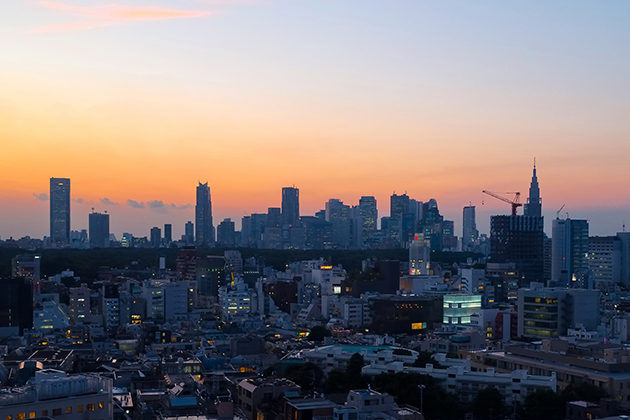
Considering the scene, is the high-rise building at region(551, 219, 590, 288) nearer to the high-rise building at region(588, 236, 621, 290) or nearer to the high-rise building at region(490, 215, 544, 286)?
the high-rise building at region(588, 236, 621, 290)

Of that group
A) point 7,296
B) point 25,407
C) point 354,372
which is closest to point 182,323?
point 7,296

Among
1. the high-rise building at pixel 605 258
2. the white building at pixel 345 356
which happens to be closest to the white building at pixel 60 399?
the white building at pixel 345 356

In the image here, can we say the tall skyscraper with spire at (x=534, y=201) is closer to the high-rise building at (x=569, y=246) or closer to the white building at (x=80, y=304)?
the high-rise building at (x=569, y=246)

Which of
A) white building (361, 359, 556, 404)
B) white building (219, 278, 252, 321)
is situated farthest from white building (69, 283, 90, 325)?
white building (361, 359, 556, 404)

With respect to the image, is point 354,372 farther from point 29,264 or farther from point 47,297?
point 29,264

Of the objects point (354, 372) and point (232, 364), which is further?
point (232, 364)
